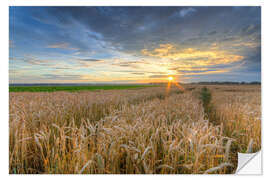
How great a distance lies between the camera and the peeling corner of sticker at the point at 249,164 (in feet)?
6.26

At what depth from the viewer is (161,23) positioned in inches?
108

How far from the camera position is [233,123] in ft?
8.69

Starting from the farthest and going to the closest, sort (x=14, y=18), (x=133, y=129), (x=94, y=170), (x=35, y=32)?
(x=35, y=32)
(x=14, y=18)
(x=133, y=129)
(x=94, y=170)

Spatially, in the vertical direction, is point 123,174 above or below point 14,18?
below

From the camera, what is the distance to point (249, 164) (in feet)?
6.51

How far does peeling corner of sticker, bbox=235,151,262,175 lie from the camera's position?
1.91 meters

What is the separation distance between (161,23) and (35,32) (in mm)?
2585

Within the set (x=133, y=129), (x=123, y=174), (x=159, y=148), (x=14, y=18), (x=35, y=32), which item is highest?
(x=14, y=18)

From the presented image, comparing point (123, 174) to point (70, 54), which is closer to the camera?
point (123, 174)

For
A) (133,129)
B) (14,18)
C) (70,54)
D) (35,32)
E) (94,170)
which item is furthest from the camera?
(70,54)
